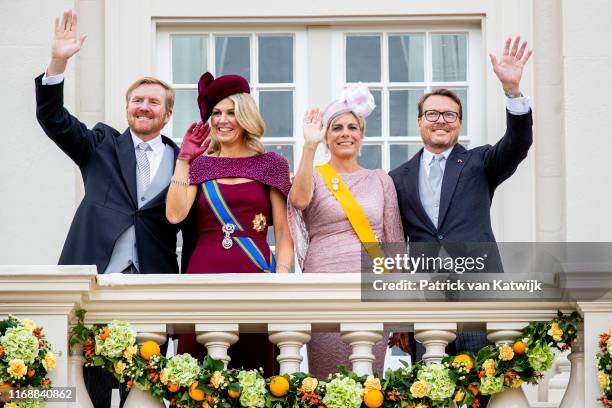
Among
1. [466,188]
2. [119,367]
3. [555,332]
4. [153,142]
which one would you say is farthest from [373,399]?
[153,142]

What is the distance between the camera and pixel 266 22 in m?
11.9

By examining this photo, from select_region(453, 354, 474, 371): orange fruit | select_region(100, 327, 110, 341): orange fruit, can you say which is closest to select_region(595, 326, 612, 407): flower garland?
select_region(453, 354, 474, 371): orange fruit

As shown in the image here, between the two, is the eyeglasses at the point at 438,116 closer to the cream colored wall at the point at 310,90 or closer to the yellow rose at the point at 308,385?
the yellow rose at the point at 308,385

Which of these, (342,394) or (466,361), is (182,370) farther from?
(466,361)

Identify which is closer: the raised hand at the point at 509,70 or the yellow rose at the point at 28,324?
the yellow rose at the point at 28,324

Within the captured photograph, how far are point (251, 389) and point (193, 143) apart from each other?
1.61 meters

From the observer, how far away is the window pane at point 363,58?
11836 mm

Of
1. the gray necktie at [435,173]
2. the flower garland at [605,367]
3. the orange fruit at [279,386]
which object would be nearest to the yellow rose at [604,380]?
the flower garland at [605,367]

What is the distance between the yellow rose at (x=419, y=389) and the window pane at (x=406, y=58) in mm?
4234

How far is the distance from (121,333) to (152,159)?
1606 mm

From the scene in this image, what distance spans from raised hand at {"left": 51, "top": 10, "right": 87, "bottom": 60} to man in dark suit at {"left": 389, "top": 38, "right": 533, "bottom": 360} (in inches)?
70.5

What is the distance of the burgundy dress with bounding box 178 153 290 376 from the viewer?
348 inches

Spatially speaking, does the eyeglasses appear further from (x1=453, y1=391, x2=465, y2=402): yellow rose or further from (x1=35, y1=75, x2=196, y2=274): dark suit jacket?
(x1=453, y1=391, x2=465, y2=402): yellow rose

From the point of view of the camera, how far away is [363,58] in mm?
11875
